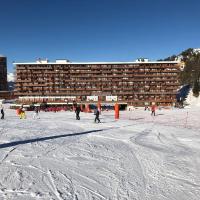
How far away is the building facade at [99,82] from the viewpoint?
310ft

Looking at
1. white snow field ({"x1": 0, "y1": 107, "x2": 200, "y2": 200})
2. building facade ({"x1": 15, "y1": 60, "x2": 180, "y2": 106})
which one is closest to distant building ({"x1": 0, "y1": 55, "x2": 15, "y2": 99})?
building facade ({"x1": 15, "y1": 60, "x2": 180, "y2": 106})

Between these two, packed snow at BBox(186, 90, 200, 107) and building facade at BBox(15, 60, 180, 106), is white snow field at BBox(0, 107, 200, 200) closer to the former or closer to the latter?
building facade at BBox(15, 60, 180, 106)

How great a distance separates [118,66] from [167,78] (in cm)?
1695

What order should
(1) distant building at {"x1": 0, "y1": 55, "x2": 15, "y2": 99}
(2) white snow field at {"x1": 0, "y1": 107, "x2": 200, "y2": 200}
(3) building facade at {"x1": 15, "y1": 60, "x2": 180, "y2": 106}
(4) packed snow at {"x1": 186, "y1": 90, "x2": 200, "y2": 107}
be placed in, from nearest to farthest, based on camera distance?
(2) white snow field at {"x1": 0, "y1": 107, "x2": 200, "y2": 200}, (3) building facade at {"x1": 15, "y1": 60, "x2": 180, "y2": 106}, (4) packed snow at {"x1": 186, "y1": 90, "x2": 200, "y2": 107}, (1) distant building at {"x1": 0, "y1": 55, "x2": 15, "y2": 99}

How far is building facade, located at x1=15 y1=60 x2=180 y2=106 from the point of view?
9450 centimetres

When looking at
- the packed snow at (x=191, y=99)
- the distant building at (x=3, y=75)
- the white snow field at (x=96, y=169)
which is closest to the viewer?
the white snow field at (x=96, y=169)

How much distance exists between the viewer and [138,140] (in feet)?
56.8

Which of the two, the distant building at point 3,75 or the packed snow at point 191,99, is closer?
the packed snow at point 191,99

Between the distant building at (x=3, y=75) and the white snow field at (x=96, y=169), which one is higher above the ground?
the distant building at (x=3, y=75)

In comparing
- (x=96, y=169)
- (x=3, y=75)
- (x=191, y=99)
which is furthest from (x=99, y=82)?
(x=3, y=75)

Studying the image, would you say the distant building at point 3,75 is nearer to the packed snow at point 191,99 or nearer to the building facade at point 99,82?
the building facade at point 99,82

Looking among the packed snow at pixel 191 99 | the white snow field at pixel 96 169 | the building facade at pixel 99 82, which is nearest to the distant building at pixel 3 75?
the building facade at pixel 99 82

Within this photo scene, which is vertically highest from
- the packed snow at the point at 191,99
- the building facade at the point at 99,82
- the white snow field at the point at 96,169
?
the building facade at the point at 99,82

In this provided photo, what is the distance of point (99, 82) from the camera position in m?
96.1
